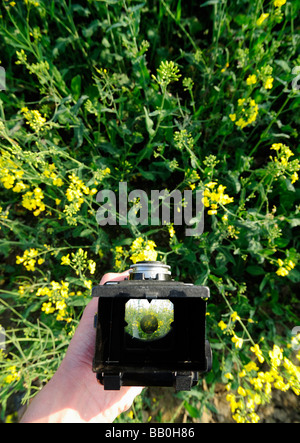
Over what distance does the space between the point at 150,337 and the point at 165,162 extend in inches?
56.4

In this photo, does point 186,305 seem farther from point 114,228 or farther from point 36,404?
point 114,228

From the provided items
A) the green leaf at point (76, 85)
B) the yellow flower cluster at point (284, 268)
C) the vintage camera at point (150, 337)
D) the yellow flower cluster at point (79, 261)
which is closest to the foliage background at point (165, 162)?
the green leaf at point (76, 85)

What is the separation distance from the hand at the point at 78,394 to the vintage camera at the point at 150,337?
Answer: 0.45m

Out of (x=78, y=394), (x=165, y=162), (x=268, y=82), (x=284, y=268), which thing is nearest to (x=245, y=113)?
(x=268, y=82)

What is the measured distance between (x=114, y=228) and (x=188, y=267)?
33.7 inches

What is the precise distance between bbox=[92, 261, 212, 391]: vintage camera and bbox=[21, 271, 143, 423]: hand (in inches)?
17.8

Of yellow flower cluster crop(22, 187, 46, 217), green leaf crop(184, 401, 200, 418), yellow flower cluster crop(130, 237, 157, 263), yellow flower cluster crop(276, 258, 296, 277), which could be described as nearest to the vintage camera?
yellow flower cluster crop(130, 237, 157, 263)

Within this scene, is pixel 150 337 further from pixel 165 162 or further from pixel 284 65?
pixel 284 65

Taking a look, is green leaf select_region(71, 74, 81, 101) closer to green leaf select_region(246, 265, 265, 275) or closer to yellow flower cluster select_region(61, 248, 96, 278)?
yellow flower cluster select_region(61, 248, 96, 278)

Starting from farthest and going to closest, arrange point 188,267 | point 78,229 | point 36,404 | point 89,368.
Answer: point 188,267
point 78,229
point 89,368
point 36,404

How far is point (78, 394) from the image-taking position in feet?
6.06

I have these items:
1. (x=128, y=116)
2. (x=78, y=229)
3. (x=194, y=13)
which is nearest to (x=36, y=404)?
(x=78, y=229)

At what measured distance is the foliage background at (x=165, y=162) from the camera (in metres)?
2.31

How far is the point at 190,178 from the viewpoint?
2230 millimetres
